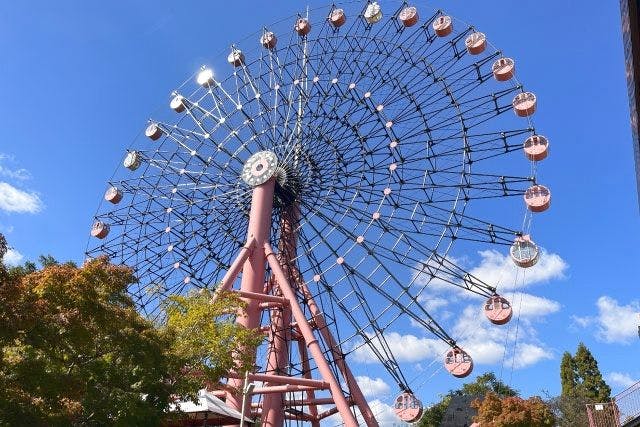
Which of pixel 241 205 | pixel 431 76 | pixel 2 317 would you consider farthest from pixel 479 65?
pixel 2 317

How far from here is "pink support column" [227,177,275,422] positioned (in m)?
23.1

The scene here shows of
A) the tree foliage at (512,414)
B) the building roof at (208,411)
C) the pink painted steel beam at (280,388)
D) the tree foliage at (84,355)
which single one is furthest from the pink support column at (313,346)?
the tree foliage at (512,414)

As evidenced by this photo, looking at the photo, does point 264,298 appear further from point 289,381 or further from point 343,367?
point 343,367

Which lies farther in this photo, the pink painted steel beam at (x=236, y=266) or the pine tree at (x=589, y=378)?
the pine tree at (x=589, y=378)

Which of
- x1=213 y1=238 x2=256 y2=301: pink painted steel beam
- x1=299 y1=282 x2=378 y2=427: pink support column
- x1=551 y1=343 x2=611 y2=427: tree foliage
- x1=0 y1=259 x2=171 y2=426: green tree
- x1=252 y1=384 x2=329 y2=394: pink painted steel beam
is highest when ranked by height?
x1=551 y1=343 x2=611 y2=427: tree foliage

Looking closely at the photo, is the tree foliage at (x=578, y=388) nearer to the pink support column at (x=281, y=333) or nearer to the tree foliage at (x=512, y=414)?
the tree foliage at (x=512, y=414)

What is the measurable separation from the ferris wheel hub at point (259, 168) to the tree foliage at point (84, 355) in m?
11.7

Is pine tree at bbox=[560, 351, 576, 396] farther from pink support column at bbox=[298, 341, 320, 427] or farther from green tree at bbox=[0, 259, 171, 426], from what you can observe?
green tree at bbox=[0, 259, 171, 426]

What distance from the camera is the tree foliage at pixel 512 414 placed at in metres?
28.2

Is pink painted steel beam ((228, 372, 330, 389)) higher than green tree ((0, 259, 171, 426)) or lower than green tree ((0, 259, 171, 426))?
higher

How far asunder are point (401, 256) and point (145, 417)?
1337 centimetres

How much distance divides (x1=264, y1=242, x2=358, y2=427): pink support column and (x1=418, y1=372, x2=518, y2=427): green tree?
38.9 meters

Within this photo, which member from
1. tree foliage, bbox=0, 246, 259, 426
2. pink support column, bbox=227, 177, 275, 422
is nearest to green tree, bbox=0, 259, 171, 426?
tree foliage, bbox=0, 246, 259, 426

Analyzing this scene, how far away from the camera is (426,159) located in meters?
24.9
